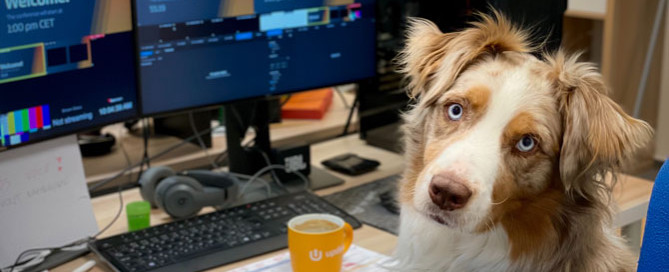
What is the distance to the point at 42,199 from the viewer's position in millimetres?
1475

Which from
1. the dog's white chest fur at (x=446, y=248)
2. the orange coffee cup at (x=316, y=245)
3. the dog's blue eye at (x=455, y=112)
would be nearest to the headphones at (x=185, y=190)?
the orange coffee cup at (x=316, y=245)

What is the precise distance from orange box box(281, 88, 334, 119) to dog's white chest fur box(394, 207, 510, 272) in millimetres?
1035

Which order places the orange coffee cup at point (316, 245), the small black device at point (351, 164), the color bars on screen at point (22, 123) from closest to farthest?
the orange coffee cup at point (316, 245)
the color bars on screen at point (22, 123)
the small black device at point (351, 164)

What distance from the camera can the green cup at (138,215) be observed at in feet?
5.15

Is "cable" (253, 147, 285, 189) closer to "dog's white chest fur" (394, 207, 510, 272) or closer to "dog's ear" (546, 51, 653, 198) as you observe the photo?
"dog's white chest fur" (394, 207, 510, 272)

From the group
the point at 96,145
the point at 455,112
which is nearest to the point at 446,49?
the point at 455,112

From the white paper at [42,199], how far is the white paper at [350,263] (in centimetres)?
35

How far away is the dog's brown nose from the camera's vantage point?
3.44ft

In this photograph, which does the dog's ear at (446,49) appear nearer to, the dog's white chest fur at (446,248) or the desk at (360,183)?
the dog's white chest fur at (446,248)

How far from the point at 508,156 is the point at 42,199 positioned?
88 cm

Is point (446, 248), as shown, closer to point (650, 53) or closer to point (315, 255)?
point (315, 255)

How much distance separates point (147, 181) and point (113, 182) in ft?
0.67

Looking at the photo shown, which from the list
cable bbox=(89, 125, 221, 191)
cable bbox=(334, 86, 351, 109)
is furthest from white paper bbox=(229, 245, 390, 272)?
cable bbox=(334, 86, 351, 109)

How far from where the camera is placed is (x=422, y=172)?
114 cm
